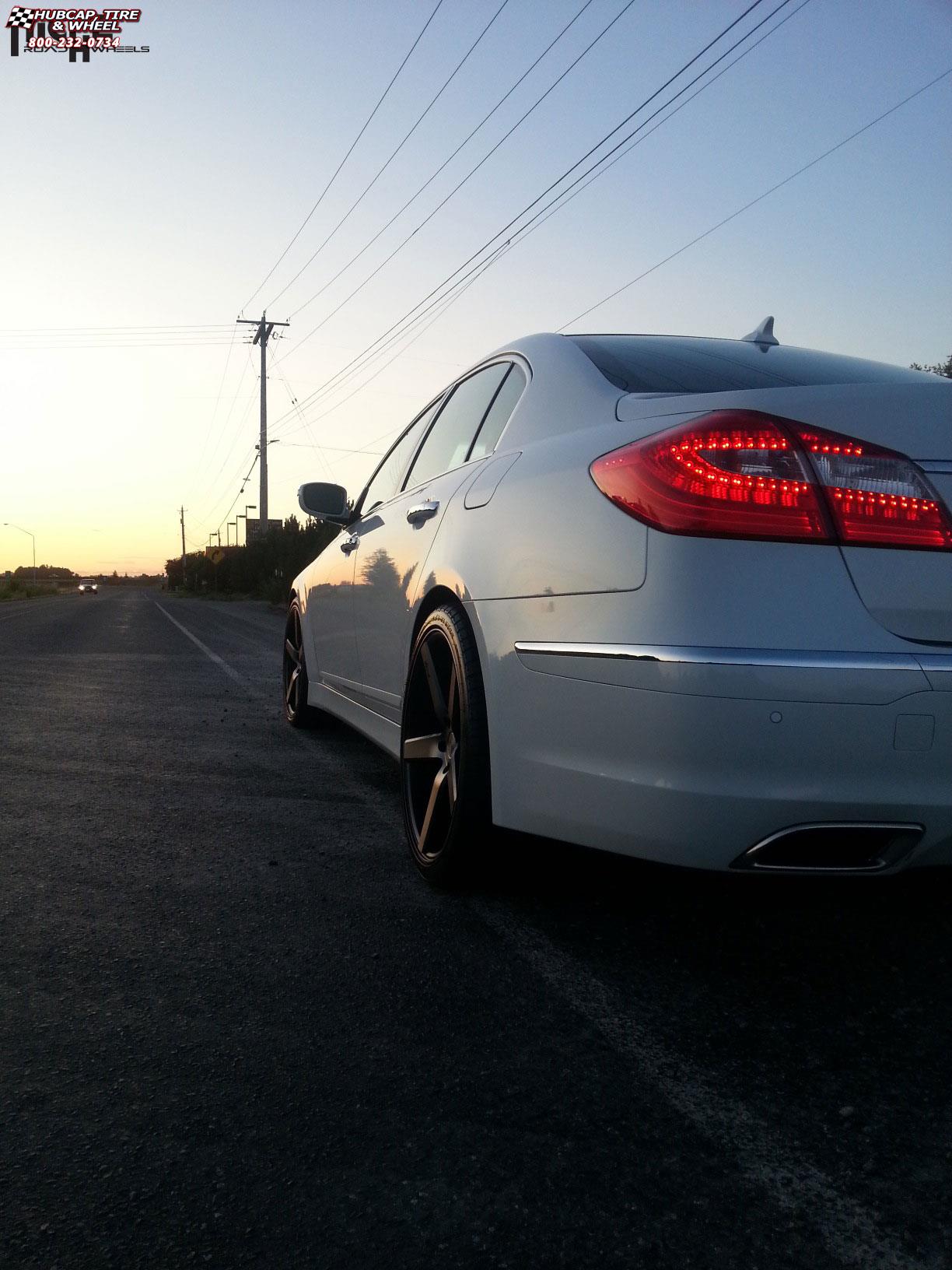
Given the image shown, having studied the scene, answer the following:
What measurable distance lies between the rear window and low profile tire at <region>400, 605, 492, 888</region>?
83 cm

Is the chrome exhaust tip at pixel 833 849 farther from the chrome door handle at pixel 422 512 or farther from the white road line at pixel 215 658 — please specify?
the white road line at pixel 215 658

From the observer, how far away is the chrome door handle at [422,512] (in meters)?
3.64

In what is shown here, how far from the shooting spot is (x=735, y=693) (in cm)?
210

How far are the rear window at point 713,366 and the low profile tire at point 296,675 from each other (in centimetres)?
324

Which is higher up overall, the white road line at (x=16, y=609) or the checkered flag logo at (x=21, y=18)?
the checkered flag logo at (x=21, y=18)

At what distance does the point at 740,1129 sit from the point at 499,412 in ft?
7.56

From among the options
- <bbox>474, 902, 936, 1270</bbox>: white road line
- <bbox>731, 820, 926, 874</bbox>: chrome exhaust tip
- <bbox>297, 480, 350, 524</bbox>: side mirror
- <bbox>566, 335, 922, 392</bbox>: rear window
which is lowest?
<bbox>474, 902, 936, 1270</bbox>: white road line

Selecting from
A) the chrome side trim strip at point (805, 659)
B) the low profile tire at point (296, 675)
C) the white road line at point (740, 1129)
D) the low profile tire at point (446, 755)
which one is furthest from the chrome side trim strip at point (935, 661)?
the low profile tire at point (296, 675)

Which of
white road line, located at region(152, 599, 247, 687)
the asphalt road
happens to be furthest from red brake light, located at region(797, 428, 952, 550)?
white road line, located at region(152, 599, 247, 687)

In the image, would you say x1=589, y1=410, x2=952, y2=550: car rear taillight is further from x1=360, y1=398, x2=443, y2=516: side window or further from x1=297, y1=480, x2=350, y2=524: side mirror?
x1=297, y1=480, x2=350, y2=524: side mirror

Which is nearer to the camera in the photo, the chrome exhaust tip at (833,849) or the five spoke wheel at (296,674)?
the chrome exhaust tip at (833,849)

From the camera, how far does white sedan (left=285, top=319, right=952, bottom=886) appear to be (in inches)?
82.2

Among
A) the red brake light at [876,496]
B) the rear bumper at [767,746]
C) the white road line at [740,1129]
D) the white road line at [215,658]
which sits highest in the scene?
the red brake light at [876,496]

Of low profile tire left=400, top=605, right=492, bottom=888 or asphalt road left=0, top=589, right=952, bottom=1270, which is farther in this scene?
low profile tire left=400, top=605, right=492, bottom=888
